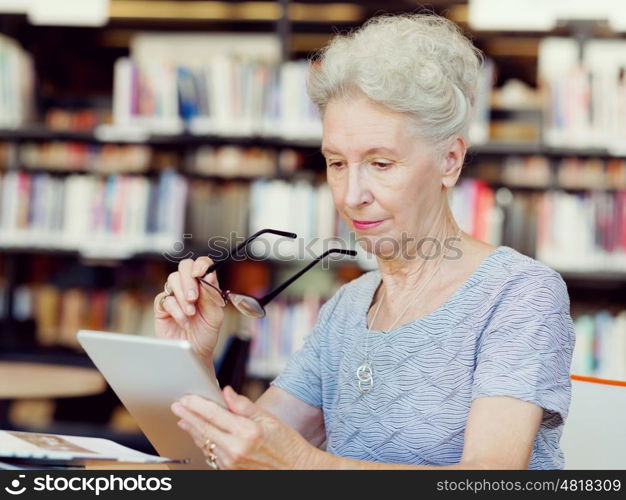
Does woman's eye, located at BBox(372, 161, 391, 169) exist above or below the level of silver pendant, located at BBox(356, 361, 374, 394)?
above

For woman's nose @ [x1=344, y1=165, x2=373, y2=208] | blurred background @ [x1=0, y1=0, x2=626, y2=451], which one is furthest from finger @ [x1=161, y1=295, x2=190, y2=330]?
blurred background @ [x1=0, y1=0, x2=626, y2=451]

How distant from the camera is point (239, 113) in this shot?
10.8ft

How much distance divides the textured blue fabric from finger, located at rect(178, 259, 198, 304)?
0.91ft

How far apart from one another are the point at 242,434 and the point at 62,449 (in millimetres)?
214

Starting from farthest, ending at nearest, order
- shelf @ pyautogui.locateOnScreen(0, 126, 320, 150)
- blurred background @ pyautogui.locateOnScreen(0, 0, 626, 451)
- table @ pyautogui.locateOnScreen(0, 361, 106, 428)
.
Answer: shelf @ pyautogui.locateOnScreen(0, 126, 320, 150), blurred background @ pyautogui.locateOnScreen(0, 0, 626, 451), table @ pyautogui.locateOnScreen(0, 361, 106, 428)

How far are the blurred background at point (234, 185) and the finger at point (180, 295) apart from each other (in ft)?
4.83

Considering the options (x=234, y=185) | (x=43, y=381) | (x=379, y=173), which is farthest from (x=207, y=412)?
(x=234, y=185)

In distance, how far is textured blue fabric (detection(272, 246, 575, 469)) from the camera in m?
1.12

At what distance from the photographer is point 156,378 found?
1.01m

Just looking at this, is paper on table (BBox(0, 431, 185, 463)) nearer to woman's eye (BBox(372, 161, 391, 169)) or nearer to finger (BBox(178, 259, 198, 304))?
finger (BBox(178, 259, 198, 304))

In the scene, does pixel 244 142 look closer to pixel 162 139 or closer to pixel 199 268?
pixel 162 139

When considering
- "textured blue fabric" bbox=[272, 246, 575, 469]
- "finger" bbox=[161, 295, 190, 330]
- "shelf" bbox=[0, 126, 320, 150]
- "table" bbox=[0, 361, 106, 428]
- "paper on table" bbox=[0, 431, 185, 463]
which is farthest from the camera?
"shelf" bbox=[0, 126, 320, 150]
